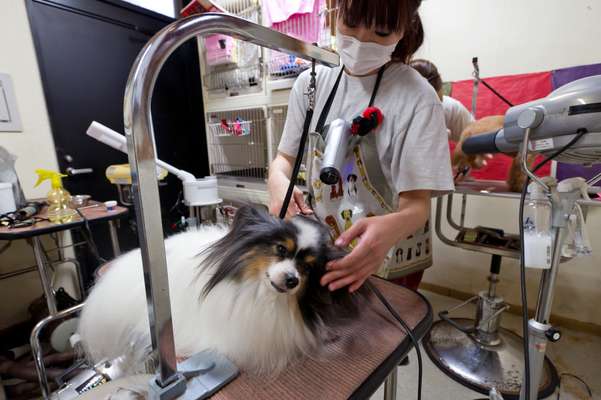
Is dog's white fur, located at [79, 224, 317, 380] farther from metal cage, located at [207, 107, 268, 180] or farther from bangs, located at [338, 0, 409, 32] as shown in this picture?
metal cage, located at [207, 107, 268, 180]

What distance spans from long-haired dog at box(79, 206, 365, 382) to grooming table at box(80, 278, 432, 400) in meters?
0.02

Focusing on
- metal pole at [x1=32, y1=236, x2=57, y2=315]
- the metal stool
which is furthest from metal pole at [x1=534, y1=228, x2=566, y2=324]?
metal pole at [x1=32, y1=236, x2=57, y2=315]

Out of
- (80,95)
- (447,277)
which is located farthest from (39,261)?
(447,277)

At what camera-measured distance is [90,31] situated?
6.50ft

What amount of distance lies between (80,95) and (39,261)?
128cm

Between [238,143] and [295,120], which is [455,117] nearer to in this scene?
[295,120]

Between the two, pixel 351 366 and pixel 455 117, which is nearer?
pixel 351 366

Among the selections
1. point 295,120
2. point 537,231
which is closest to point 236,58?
point 295,120

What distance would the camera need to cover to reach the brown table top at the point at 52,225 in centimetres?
110

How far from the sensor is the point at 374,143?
750 millimetres

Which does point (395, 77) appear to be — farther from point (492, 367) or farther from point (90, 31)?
point (90, 31)

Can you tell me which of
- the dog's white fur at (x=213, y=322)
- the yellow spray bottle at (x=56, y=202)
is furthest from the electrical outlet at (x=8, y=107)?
the dog's white fur at (x=213, y=322)

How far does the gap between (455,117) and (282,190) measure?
1.16 m

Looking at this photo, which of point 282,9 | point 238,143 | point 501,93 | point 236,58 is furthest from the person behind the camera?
point 238,143
